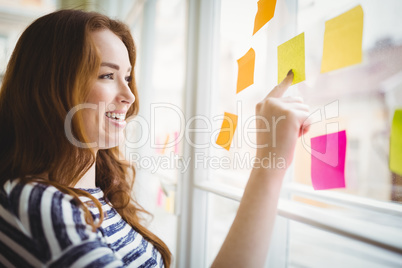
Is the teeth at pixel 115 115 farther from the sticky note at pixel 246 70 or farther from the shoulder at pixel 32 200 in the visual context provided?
the sticky note at pixel 246 70

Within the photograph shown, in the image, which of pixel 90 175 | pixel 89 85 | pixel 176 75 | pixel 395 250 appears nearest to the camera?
pixel 395 250

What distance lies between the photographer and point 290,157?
0.49m

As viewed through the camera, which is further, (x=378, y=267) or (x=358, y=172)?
(x=378, y=267)

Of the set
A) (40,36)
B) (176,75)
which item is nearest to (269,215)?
(40,36)

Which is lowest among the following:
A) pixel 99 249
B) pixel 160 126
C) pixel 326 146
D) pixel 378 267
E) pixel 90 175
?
pixel 378 267

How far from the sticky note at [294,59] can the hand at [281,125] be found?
60 millimetres

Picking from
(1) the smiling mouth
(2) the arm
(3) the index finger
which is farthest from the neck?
(3) the index finger

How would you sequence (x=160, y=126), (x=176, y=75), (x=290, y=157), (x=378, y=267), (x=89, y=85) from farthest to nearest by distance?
(x=160, y=126) < (x=176, y=75) < (x=378, y=267) < (x=89, y=85) < (x=290, y=157)

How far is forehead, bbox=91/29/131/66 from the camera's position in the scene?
633 millimetres

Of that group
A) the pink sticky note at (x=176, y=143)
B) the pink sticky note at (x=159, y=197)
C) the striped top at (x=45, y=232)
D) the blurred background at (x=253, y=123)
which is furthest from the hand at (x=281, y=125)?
the pink sticky note at (x=159, y=197)

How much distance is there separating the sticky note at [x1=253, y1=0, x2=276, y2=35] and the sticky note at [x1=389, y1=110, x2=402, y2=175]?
0.35 metres

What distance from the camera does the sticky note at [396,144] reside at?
0.43 metres

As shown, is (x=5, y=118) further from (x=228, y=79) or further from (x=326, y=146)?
(x=326, y=146)

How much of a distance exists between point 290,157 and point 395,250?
208 mm
